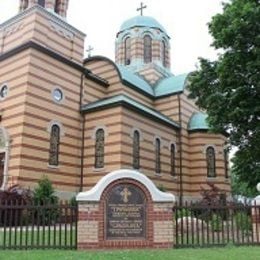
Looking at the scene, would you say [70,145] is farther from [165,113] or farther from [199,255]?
[199,255]

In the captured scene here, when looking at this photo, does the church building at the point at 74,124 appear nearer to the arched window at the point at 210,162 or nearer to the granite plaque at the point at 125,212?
the arched window at the point at 210,162

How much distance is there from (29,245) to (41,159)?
474 inches

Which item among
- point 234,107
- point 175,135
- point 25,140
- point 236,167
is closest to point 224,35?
point 234,107

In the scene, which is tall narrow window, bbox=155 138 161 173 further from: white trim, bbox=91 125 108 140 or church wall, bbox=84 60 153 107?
white trim, bbox=91 125 108 140

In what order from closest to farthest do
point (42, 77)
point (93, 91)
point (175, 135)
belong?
point (42, 77)
point (93, 91)
point (175, 135)

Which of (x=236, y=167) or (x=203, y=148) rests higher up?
(x=203, y=148)

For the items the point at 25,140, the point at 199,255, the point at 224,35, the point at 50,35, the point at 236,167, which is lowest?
the point at 199,255

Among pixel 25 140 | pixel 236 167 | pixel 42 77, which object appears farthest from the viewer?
pixel 42 77

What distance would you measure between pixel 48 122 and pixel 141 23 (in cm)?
1821

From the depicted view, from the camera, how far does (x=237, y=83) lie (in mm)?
17734

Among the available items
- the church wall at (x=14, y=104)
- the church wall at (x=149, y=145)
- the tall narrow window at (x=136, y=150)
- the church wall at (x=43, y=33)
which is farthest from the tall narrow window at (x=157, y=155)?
the church wall at (x=14, y=104)

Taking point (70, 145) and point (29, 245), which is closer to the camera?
point (29, 245)

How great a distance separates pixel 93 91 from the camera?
28391 mm

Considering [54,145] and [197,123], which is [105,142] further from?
[197,123]
